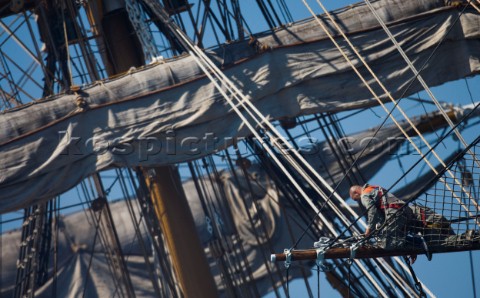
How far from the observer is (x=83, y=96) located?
1506 cm

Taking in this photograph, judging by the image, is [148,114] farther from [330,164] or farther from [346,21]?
[330,164]

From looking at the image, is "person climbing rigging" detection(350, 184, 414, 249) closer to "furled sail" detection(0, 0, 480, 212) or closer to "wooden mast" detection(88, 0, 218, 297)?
"furled sail" detection(0, 0, 480, 212)

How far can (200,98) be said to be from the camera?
48.8ft

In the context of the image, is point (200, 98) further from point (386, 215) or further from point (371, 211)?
point (386, 215)

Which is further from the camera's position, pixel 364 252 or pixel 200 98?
pixel 200 98

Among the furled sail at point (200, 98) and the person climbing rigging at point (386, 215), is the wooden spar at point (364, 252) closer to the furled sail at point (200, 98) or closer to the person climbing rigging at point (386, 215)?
the person climbing rigging at point (386, 215)

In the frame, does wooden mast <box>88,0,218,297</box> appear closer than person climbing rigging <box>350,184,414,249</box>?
No

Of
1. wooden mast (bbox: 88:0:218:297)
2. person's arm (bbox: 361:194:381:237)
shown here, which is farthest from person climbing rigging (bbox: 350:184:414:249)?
wooden mast (bbox: 88:0:218:297)

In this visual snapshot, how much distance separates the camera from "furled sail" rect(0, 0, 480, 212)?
47.8 feet

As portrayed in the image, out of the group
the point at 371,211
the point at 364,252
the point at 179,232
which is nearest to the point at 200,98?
the point at 179,232

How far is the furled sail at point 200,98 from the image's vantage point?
14578mm

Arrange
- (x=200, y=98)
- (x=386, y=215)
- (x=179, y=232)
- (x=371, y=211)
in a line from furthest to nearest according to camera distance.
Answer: (x=179, y=232)
(x=200, y=98)
(x=371, y=211)
(x=386, y=215)

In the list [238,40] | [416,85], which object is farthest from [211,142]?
[416,85]

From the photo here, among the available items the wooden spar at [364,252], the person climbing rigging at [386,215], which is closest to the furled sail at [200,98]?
the person climbing rigging at [386,215]
